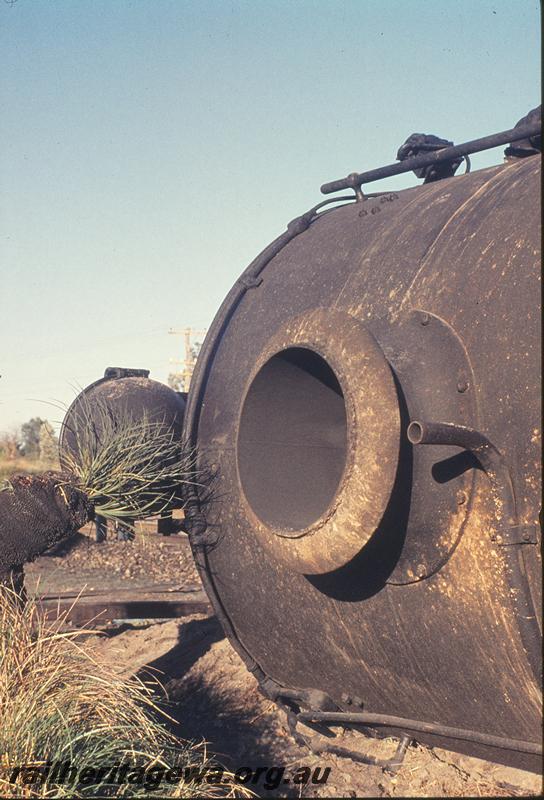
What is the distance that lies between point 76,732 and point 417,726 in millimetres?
1302

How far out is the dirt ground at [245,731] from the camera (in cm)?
324

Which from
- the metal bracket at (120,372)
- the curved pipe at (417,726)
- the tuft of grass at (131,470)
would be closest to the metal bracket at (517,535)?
the curved pipe at (417,726)

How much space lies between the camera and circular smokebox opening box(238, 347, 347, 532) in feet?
10.8

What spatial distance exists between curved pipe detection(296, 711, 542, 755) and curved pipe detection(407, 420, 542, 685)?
1.07 ft

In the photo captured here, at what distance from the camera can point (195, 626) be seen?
5.77 meters

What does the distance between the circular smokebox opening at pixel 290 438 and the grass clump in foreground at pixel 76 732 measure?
1.01 metres

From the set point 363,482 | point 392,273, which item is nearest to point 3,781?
point 363,482

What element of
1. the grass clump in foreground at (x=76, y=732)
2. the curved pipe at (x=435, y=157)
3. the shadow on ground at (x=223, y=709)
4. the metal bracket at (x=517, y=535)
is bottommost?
the shadow on ground at (x=223, y=709)

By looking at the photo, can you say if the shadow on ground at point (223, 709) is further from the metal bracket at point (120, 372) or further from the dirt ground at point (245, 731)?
the metal bracket at point (120, 372)

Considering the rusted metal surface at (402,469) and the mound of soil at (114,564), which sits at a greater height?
the rusted metal surface at (402,469)

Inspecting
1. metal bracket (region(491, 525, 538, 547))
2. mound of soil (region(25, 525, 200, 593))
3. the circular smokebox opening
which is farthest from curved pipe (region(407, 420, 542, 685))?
mound of soil (region(25, 525, 200, 593))

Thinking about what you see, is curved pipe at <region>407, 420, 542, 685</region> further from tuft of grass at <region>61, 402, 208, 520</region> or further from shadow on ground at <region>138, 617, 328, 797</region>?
tuft of grass at <region>61, 402, 208, 520</region>

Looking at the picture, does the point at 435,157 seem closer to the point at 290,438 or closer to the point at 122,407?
the point at 290,438

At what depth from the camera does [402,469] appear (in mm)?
→ 2826
